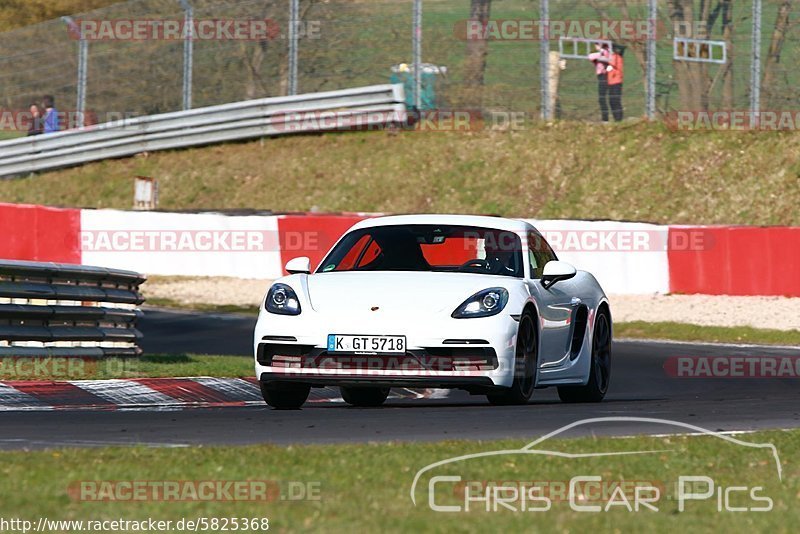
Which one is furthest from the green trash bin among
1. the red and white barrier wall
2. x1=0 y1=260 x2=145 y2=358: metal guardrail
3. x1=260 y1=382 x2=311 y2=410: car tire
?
x1=260 y1=382 x2=311 y2=410: car tire

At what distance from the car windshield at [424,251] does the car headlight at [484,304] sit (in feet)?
2.00

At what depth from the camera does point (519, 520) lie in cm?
508

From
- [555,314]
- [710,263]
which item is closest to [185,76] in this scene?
[710,263]

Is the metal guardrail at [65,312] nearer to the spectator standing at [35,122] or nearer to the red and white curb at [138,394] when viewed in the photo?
the red and white curb at [138,394]

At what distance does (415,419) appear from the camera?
29.1 ft

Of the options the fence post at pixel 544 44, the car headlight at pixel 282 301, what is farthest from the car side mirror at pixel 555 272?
the fence post at pixel 544 44

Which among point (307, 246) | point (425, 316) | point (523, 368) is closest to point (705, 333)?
point (307, 246)

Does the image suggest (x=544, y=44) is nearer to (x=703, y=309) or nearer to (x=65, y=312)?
(x=703, y=309)

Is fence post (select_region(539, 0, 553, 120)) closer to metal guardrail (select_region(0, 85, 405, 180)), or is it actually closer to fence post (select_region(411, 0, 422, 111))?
fence post (select_region(411, 0, 422, 111))

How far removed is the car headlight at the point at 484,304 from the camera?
9.38m

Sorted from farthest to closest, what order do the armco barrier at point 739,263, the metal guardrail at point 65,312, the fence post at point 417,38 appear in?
1. the fence post at point 417,38
2. the armco barrier at point 739,263
3. the metal guardrail at point 65,312

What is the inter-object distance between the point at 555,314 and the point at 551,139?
18493 mm

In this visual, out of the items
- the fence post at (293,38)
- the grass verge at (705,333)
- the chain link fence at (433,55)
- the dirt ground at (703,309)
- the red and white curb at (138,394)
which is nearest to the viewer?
the red and white curb at (138,394)

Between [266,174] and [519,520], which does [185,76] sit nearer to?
[266,174]
